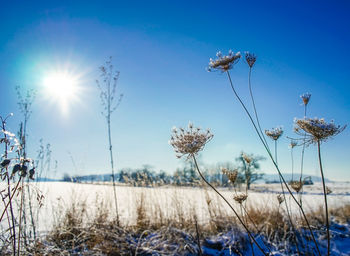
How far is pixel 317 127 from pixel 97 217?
4.06 meters

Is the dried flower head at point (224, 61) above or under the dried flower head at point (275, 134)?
above

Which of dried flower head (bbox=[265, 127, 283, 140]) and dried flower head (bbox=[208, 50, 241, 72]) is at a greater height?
dried flower head (bbox=[208, 50, 241, 72])

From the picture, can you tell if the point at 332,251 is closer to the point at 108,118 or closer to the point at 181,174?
the point at 181,174

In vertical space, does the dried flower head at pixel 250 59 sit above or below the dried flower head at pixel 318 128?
above

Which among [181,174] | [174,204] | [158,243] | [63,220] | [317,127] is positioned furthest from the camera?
[181,174]

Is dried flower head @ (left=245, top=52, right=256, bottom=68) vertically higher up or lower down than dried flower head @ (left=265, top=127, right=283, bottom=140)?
higher up

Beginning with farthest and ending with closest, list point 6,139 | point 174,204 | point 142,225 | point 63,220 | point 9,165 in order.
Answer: point 174,204 < point 142,225 < point 63,220 < point 6,139 < point 9,165

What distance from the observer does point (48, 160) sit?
468 cm

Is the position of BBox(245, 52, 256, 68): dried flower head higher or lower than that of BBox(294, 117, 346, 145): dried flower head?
higher

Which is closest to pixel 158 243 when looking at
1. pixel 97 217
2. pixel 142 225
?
pixel 142 225

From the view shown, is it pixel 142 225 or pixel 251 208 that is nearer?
pixel 142 225

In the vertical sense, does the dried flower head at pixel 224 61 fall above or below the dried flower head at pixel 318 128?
above

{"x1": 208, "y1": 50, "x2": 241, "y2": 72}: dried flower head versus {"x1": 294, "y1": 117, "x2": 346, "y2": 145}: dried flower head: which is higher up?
{"x1": 208, "y1": 50, "x2": 241, "y2": 72}: dried flower head

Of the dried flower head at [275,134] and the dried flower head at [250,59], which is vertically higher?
the dried flower head at [250,59]
